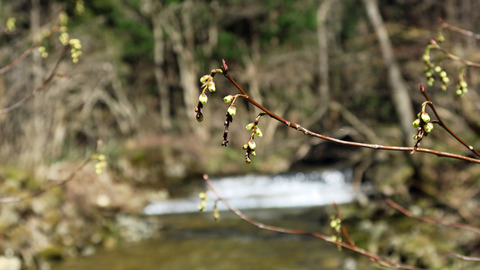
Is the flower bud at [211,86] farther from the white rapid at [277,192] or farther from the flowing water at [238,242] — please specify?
the white rapid at [277,192]

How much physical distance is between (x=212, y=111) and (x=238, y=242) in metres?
16.6

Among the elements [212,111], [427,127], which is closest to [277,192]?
[212,111]

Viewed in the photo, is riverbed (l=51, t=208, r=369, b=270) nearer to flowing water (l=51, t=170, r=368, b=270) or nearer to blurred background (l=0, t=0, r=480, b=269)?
flowing water (l=51, t=170, r=368, b=270)

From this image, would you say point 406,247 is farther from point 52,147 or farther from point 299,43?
point 299,43

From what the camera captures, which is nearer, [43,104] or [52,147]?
[43,104]

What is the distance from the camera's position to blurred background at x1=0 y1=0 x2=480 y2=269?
6.30 m

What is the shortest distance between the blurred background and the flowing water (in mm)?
207

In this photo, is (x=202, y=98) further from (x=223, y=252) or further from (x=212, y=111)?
(x=212, y=111)

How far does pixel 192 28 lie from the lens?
21500 millimetres

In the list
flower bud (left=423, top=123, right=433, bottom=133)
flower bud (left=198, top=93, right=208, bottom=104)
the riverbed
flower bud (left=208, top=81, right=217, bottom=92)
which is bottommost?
the riverbed

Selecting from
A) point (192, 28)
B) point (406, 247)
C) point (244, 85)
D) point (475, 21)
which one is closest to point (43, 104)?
point (406, 247)

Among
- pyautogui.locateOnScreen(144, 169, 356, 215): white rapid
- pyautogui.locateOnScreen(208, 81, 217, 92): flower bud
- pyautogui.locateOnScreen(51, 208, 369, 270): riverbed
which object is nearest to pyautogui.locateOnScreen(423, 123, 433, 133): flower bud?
pyautogui.locateOnScreen(208, 81, 217, 92): flower bud

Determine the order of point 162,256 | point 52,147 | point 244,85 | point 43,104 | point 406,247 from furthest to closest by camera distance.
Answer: point 244,85
point 52,147
point 43,104
point 162,256
point 406,247

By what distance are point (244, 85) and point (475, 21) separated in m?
16.0
